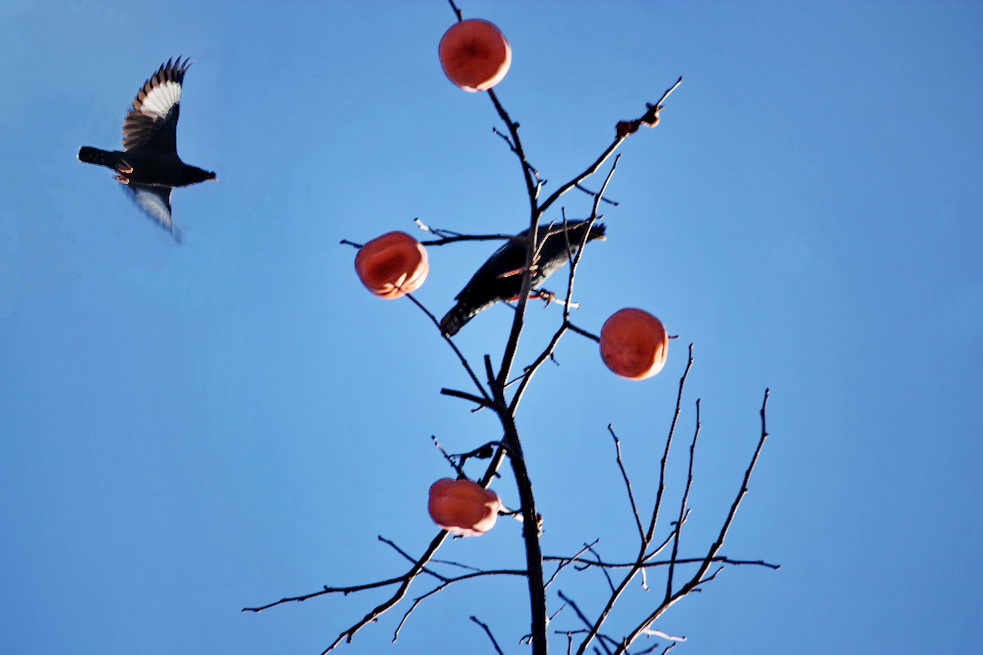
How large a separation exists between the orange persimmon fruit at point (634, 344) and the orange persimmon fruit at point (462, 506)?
2.26 feet

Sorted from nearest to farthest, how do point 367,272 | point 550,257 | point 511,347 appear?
point 511,347 < point 367,272 < point 550,257

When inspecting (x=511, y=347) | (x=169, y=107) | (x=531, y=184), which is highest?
(x=169, y=107)

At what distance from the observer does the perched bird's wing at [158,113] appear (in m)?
7.40

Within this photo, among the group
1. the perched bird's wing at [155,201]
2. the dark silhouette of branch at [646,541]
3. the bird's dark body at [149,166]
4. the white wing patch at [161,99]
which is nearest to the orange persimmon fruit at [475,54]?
the dark silhouette of branch at [646,541]

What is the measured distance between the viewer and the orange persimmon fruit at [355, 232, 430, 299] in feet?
9.53

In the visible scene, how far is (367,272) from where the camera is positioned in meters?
2.94

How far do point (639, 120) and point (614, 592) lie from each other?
1733 mm

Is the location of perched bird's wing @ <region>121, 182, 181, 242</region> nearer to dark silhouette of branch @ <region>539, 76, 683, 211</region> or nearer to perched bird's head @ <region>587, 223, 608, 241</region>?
perched bird's head @ <region>587, 223, 608, 241</region>

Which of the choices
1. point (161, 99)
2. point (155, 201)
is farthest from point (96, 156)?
point (161, 99)

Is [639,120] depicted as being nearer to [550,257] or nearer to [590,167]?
[590,167]

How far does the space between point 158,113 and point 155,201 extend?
1.08m

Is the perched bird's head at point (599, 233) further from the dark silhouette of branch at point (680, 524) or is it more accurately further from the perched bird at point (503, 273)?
the dark silhouette of branch at point (680, 524)

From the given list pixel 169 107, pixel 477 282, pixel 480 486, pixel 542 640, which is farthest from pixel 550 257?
pixel 169 107

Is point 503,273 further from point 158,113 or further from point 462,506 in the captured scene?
point 158,113
